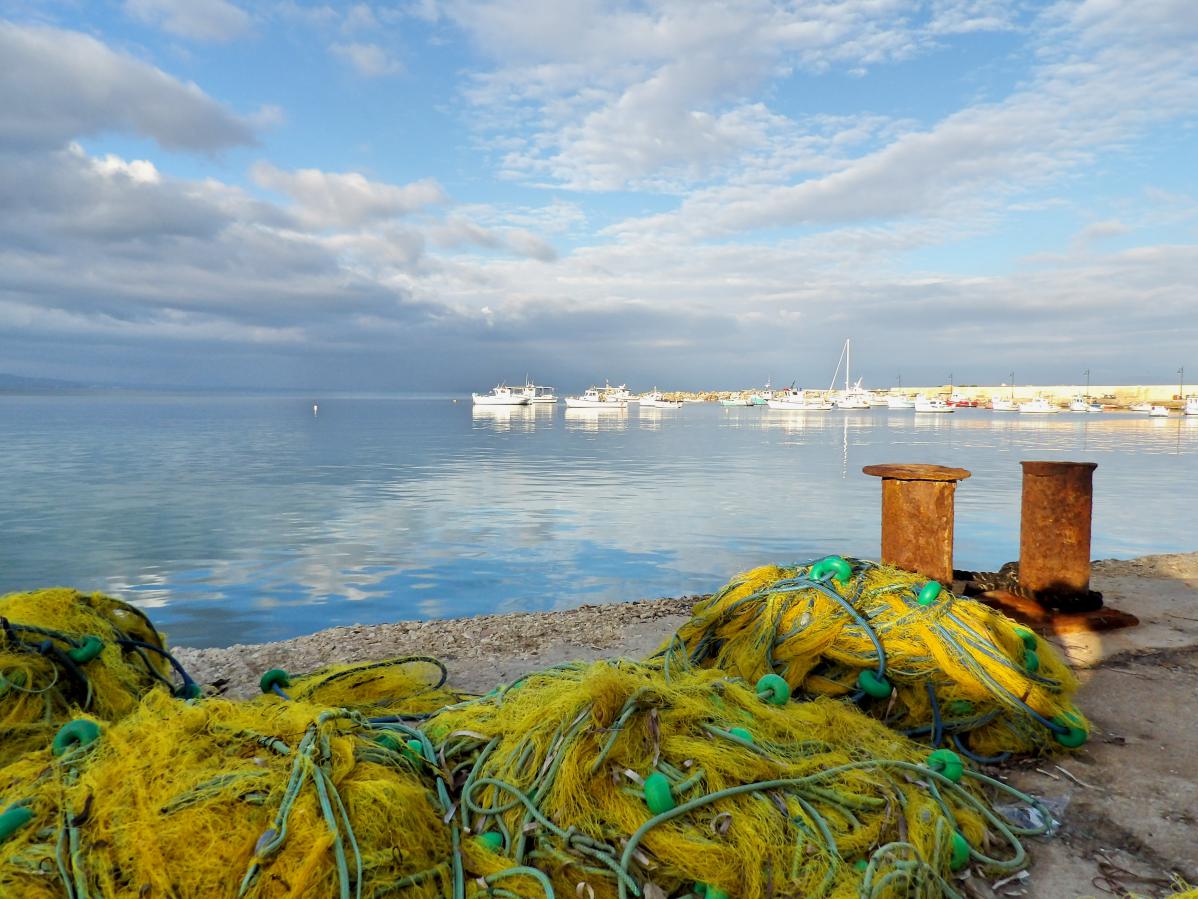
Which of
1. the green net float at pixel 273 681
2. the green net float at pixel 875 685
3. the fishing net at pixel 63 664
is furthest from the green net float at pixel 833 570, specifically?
the fishing net at pixel 63 664

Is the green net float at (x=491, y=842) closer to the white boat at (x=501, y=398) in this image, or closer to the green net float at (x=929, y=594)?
A: the green net float at (x=929, y=594)

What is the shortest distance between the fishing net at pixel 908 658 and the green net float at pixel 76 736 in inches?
104

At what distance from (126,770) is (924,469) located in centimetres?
584

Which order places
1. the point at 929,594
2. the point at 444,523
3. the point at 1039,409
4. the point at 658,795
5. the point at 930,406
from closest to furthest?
the point at 658,795, the point at 929,594, the point at 444,523, the point at 1039,409, the point at 930,406

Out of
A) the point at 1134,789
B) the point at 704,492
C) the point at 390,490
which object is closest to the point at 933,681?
the point at 1134,789

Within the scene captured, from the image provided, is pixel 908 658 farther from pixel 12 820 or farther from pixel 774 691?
pixel 12 820

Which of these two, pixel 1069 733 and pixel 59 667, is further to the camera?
pixel 1069 733

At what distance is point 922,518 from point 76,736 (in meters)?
5.80

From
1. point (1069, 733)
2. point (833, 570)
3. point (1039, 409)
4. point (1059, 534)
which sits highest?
point (833, 570)

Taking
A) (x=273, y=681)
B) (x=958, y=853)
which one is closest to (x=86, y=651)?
(x=273, y=681)

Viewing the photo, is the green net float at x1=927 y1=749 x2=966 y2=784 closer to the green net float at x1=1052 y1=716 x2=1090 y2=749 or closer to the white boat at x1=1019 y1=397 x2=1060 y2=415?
the green net float at x1=1052 y1=716 x2=1090 y2=749

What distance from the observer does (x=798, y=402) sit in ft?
386

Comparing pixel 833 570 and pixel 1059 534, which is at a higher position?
pixel 833 570

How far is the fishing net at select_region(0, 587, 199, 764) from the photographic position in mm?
3305
